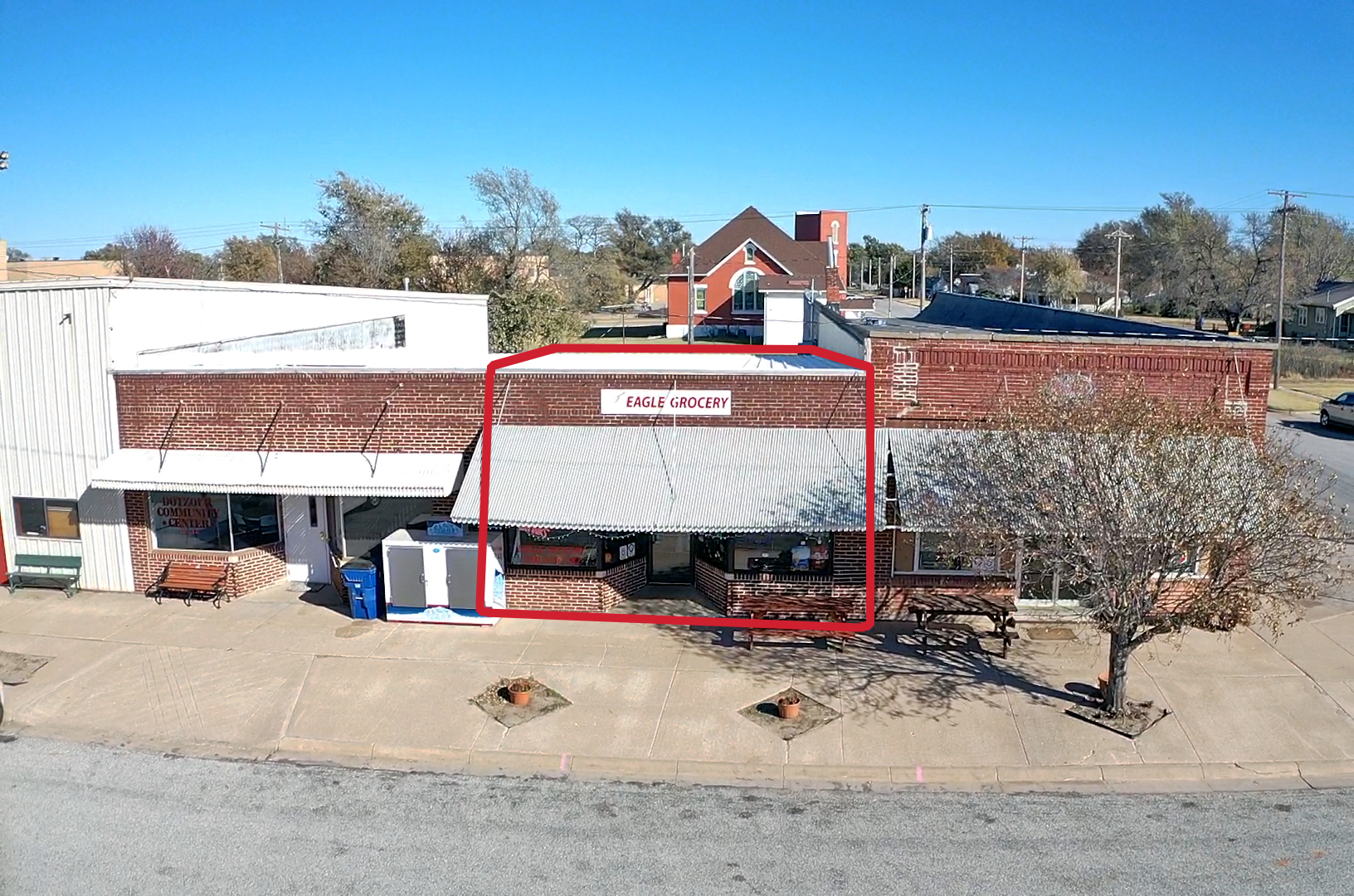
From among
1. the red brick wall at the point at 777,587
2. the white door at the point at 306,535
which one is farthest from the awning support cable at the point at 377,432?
the red brick wall at the point at 777,587

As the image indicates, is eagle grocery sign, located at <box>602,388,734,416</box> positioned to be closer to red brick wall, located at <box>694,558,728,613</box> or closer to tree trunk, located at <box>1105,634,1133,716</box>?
red brick wall, located at <box>694,558,728,613</box>

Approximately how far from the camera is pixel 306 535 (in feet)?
57.1

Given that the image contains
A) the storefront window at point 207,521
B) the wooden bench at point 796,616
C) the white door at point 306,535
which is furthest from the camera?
the white door at point 306,535

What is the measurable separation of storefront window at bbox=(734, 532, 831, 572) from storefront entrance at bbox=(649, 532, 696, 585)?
141 cm

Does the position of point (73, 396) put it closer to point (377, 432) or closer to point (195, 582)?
point (195, 582)

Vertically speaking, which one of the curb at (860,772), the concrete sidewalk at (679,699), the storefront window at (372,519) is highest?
the storefront window at (372,519)

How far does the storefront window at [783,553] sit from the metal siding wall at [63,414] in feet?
36.0

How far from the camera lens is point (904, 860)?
9.39 m

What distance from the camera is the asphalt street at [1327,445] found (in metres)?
25.9

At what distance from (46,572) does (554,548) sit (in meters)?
9.42

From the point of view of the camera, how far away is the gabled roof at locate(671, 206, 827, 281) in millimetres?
69000

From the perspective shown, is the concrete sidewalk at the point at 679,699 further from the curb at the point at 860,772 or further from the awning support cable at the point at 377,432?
the awning support cable at the point at 377,432

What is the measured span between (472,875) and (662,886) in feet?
5.90

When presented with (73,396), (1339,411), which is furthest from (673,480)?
(1339,411)
